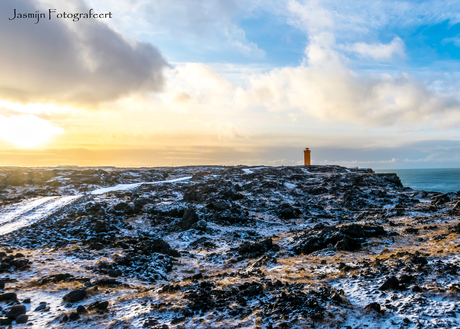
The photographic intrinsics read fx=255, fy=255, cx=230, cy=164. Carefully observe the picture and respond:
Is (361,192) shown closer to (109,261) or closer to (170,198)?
(170,198)

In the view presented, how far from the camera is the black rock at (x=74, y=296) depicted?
447 inches

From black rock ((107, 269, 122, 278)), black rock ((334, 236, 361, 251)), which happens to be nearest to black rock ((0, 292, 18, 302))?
black rock ((107, 269, 122, 278))

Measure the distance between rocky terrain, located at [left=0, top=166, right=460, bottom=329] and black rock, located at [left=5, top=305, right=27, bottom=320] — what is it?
37mm

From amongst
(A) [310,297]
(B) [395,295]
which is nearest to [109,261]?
(A) [310,297]

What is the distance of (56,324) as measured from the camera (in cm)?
955

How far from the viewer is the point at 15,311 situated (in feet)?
32.8

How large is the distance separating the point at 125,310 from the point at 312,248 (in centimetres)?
1388

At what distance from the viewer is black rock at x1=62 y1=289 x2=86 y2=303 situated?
11.4 m

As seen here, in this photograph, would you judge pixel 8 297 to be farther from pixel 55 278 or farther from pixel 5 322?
pixel 55 278

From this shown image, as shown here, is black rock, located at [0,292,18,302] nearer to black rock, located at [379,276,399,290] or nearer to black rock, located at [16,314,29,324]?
black rock, located at [16,314,29,324]

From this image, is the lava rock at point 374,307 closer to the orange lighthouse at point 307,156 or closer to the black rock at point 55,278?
the black rock at point 55,278

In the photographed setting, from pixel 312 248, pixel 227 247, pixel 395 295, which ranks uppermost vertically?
pixel 395 295

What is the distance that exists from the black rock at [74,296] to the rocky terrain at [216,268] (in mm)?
50

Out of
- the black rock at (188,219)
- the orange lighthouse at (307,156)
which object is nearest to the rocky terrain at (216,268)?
the black rock at (188,219)
